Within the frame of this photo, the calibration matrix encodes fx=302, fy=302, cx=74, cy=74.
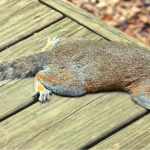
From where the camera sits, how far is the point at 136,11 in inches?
239

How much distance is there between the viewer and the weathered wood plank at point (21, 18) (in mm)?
4004

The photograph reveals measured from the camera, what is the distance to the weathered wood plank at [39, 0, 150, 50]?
12.9 ft

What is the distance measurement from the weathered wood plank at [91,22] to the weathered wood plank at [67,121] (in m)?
0.98

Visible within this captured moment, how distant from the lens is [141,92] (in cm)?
326

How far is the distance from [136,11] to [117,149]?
3963 mm

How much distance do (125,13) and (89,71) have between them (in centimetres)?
322

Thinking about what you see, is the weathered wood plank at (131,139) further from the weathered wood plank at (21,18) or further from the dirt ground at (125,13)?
the dirt ground at (125,13)

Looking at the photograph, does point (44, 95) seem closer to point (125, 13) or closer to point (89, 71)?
point (89, 71)

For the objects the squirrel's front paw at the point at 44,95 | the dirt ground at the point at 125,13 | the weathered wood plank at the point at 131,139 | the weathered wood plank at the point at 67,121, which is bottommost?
the dirt ground at the point at 125,13

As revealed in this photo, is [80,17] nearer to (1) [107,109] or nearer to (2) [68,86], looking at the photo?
(2) [68,86]

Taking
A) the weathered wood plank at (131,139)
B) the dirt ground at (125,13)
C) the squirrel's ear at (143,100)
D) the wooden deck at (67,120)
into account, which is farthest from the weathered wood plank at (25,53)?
the dirt ground at (125,13)

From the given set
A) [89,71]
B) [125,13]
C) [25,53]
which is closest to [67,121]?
[89,71]

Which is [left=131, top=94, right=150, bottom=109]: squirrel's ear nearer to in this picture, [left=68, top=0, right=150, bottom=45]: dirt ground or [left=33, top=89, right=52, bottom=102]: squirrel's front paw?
[left=33, top=89, right=52, bottom=102]: squirrel's front paw

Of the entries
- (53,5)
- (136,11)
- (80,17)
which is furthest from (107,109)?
(136,11)
